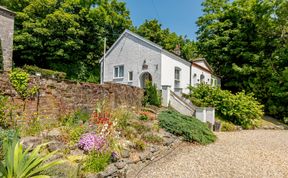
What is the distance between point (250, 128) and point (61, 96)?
12610 mm

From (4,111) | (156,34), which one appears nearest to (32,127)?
(4,111)

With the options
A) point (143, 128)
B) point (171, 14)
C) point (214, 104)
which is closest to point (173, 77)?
point (214, 104)

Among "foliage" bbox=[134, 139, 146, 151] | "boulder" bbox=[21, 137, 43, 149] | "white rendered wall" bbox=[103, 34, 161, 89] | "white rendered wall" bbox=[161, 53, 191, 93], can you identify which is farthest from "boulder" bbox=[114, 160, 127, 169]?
"white rendered wall" bbox=[161, 53, 191, 93]

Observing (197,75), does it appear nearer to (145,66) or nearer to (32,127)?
Result: (145,66)

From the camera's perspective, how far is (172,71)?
17.6 m

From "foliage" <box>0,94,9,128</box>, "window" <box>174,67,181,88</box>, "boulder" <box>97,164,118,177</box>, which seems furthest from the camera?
"window" <box>174,67,181,88</box>

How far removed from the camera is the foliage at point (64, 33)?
85.0 feet

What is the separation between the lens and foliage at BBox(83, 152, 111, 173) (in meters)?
5.14

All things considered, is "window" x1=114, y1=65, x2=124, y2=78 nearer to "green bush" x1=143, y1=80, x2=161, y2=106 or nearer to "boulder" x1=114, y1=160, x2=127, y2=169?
"green bush" x1=143, y1=80, x2=161, y2=106

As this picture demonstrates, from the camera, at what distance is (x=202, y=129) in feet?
34.2

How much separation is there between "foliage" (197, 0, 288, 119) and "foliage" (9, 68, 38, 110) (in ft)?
64.4

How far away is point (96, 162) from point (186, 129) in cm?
526

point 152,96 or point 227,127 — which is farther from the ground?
point 152,96

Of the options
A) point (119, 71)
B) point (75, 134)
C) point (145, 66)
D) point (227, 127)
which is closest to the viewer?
point (75, 134)
